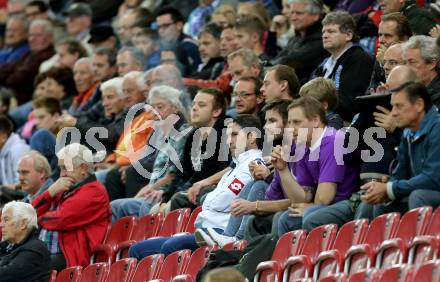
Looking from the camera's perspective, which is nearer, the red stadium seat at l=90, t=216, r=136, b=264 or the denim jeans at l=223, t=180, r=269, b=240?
the denim jeans at l=223, t=180, r=269, b=240

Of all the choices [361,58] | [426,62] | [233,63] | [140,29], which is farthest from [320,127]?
[140,29]

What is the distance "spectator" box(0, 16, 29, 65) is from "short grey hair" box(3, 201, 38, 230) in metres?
8.17

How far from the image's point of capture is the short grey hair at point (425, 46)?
390 inches

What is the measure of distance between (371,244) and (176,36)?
22.8ft

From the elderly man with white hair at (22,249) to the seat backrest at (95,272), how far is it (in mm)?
276

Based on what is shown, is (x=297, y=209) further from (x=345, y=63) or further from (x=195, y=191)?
(x=345, y=63)

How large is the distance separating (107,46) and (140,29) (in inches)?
48.7

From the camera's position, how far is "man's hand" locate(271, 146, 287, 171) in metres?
9.53

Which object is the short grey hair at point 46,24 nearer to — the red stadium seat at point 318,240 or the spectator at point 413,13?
the spectator at point 413,13

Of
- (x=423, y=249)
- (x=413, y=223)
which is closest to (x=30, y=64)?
(x=413, y=223)

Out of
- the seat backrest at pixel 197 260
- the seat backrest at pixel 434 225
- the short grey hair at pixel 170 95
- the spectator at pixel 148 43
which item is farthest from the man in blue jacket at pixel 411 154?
the spectator at pixel 148 43

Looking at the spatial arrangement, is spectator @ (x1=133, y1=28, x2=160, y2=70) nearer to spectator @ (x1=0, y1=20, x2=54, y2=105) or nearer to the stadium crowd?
the stadium crowd

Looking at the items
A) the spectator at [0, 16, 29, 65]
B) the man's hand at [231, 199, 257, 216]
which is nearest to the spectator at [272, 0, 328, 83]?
the man's hand at [231, 199, 257, 216]

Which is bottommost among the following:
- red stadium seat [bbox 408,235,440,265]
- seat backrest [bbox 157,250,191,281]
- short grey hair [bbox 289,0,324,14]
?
seat backrest [bbox 157,250,191,281]
